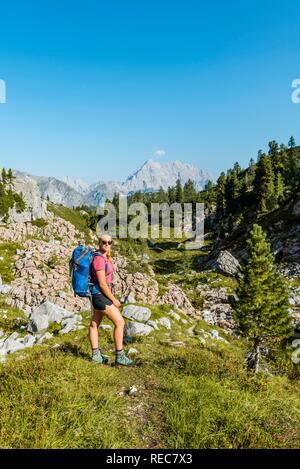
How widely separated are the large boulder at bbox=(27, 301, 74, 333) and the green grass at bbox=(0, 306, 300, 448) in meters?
6.56

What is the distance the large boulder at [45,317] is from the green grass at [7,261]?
482 inches

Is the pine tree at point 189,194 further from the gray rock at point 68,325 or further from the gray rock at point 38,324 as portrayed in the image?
the gray rock at point 38,324

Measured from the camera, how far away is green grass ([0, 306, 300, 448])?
4.19 meters

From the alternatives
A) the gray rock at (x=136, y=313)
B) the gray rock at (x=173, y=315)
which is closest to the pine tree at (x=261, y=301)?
the gray rock at (x=173, y=315)

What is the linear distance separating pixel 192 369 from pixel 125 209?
121 meters

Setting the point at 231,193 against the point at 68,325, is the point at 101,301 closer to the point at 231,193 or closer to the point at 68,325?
the point at 68,325

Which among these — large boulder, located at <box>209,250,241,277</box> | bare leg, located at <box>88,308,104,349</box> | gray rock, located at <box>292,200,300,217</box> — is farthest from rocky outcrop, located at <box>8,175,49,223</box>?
bare leg, located at <box>88,308,104,349</box>

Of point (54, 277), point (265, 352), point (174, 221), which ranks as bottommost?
point (265, 352)

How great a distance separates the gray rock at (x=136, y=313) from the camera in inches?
578

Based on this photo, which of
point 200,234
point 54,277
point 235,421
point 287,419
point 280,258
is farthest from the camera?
point 200,234

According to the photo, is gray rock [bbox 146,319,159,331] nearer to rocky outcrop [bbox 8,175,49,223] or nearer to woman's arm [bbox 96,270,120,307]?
woman's arm [bbox 96,270,120,307]
